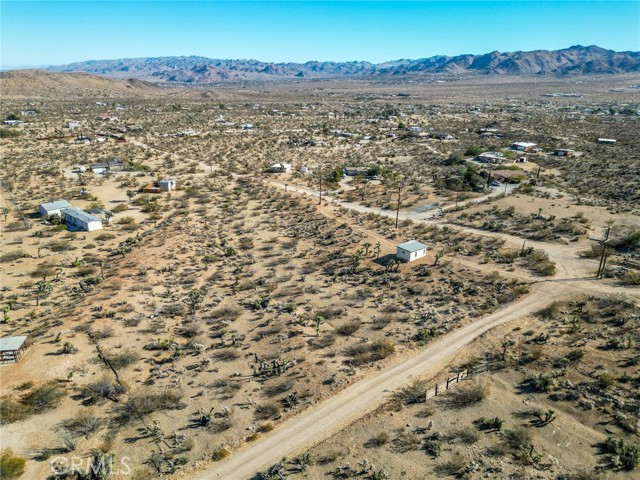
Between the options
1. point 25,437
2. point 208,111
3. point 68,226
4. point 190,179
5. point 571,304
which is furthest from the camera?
point 208,111

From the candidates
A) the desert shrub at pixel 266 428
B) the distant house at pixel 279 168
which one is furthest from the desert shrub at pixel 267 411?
the distant house at pixel 279 168

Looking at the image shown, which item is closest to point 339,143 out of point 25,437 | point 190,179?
point 190,179

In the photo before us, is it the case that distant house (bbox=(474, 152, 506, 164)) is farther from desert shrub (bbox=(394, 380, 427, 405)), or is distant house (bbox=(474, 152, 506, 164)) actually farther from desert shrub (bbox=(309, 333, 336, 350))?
desert shrub (bbox=(394, 380, 427, 405))

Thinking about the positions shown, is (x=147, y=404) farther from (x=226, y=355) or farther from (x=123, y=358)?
(x=226, y=355)

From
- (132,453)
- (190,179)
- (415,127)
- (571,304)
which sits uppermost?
(415,127)

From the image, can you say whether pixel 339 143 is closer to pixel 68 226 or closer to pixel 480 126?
pixel 480 126

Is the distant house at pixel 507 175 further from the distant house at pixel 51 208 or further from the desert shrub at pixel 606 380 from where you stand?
the distant house at pixel 51 208

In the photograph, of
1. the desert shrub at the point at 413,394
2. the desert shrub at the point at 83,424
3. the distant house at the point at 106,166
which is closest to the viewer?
the desert shrub at the point at 83,424
